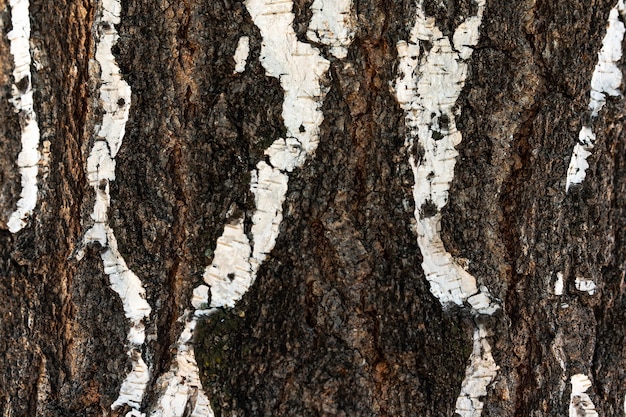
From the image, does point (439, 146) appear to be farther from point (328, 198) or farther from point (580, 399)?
point (580, 399)

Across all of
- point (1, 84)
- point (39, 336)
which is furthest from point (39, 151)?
point (39, 336)

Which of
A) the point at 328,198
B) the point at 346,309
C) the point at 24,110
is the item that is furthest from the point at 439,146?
the point at 24,110

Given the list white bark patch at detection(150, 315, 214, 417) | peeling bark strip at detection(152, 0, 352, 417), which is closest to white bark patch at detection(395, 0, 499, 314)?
peeling bark strip at detection(152, 0, 352, 417)

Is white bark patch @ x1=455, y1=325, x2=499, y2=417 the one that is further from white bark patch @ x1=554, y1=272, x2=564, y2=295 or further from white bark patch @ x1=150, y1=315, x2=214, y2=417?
white bark patch @ x1=150, y1=315, x2=214, y2=417

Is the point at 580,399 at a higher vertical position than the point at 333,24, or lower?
lower

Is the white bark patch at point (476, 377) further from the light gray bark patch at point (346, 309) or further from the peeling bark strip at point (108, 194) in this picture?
the peeling bark strip at point (108, 194)

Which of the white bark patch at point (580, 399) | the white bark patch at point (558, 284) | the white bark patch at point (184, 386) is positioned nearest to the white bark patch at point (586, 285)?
the white bark patch at point (558, 284)
